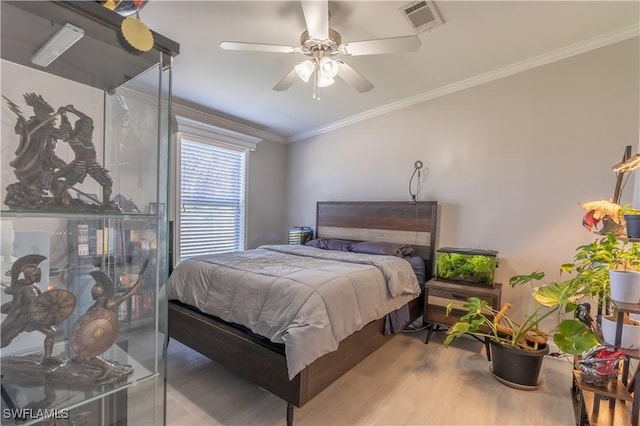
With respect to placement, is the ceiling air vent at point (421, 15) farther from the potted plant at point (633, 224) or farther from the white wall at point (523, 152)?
the potted plant at point (633, 224)

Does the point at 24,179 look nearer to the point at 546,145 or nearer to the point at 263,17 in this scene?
the point at 263,17

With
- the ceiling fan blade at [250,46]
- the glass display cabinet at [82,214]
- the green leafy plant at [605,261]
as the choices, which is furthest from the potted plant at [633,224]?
the ceiling fan blade at [250,46]

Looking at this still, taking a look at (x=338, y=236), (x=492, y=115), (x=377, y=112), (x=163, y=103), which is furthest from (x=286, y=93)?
(x=163, y=103)

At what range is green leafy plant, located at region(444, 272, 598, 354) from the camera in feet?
4.88

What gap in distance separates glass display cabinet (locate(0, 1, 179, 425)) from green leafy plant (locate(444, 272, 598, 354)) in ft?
6.25

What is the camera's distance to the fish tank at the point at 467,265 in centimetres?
259

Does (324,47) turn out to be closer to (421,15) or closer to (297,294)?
(421,15)

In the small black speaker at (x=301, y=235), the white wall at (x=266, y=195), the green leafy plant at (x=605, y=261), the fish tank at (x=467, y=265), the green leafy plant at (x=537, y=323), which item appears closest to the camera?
the green leafy plant at (x=605, y=261)

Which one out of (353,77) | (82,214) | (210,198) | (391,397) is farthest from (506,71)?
(210,198)

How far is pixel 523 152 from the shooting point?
8.79 ft

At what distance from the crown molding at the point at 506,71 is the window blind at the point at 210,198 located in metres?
1.71

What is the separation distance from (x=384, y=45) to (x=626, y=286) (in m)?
1.81

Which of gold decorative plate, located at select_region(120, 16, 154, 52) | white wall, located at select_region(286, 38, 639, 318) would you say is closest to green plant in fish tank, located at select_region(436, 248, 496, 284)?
white wall, located at select_region(286, 38, 639, 318)

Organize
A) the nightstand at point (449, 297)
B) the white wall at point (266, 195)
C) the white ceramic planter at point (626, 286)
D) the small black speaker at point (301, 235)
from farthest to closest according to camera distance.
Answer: the white wall at point (266, 195), the small black speaker at point (301, 235), the nightstand at point (449, 297), the white ceramic planter at point (626, 286)
